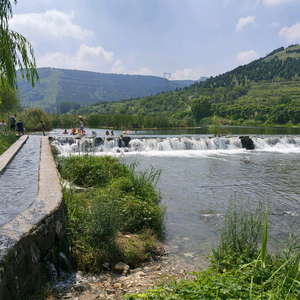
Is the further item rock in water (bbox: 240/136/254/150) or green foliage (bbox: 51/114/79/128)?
green foliage (bbox: 51/114/79/128)

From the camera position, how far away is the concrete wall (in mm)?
2301

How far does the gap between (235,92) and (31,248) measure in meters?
142

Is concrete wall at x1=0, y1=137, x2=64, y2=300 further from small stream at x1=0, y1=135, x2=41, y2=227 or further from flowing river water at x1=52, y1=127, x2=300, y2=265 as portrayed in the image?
flowing river water at x1=52, y1=127, x2=300, y2=265

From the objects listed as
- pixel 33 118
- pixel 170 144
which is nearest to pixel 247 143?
pixel 170 144

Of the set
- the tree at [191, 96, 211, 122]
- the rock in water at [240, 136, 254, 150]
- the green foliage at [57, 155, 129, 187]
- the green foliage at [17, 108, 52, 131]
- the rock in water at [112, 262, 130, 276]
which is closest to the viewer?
the rock in water at [112, 262, 130, 276]

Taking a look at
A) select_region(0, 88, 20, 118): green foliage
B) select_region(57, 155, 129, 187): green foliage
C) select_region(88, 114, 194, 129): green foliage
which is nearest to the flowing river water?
select_region(57, 155, 129, 187): green foliage

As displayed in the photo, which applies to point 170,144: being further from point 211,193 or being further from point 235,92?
point 235,92

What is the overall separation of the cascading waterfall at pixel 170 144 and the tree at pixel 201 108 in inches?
→ 2582

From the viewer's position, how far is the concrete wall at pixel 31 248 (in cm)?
230

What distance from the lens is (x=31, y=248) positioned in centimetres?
273

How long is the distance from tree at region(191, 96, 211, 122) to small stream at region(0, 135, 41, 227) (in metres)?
85.2

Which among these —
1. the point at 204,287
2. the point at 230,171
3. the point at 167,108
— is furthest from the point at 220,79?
the point at 204,287

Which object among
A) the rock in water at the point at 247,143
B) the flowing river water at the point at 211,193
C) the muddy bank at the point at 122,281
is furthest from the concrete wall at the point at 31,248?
the rock in water at the point at 247,143

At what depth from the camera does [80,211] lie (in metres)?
4.53
